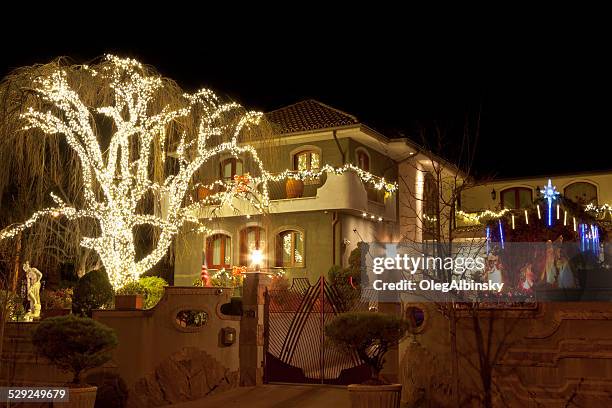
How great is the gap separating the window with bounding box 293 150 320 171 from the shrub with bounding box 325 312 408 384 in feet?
46.7

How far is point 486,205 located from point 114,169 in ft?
68.8

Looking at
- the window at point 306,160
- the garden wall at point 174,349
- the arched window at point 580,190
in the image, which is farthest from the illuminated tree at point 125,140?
the arched window at point 580,190

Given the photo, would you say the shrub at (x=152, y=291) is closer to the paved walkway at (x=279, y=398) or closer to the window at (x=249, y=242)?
the paved walkway at (x=279, y=398)

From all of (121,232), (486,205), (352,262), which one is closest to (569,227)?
(352,262)

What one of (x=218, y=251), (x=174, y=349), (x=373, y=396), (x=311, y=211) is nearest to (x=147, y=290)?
(x=174, y=349)

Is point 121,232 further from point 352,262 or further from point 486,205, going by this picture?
point 486,205

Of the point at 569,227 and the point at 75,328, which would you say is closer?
the point at 75,328

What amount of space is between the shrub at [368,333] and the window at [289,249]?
1351 cm

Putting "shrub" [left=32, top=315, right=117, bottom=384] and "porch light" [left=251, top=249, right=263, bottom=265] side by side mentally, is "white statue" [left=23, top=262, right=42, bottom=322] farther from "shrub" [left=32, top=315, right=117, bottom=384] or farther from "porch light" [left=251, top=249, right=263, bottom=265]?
"porch light" [left=251, top=249, right=263, bottom=265]

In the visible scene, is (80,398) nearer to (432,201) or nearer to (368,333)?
(368,333)

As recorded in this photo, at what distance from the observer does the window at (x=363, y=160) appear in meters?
24.4

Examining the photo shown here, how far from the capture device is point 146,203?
755 inches

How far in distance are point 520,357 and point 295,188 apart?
13.8 metres

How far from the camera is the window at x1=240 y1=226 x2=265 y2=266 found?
79.6ft
